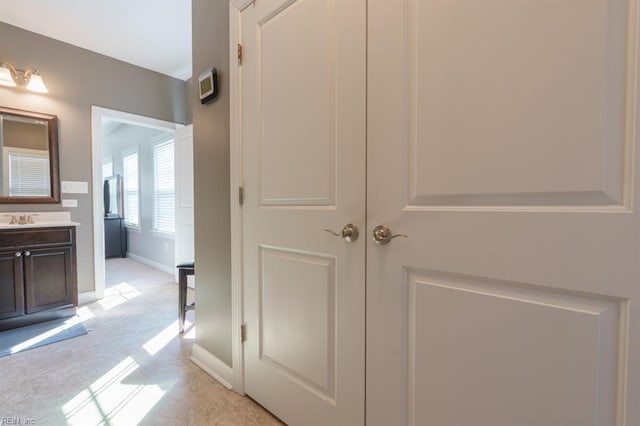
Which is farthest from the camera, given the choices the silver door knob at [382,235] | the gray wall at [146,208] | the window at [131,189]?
the window at [131,189]

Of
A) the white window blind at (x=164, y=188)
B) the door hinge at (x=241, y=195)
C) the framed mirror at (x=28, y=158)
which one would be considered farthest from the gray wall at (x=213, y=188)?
the white window blind at (x=164, y=188)

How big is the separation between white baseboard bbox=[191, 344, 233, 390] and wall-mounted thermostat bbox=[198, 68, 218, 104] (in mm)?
1591

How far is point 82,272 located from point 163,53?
254 centimetres

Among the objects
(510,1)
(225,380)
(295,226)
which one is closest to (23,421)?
(225,380)

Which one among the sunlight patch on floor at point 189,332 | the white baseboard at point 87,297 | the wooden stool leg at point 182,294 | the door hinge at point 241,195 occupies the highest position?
the door hinge at point 241,195

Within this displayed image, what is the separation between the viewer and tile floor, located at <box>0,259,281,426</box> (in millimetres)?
1447

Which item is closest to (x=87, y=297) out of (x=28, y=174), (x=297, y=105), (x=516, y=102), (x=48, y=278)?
(x=48, y=278)

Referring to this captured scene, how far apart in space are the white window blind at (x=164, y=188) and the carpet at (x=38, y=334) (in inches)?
72.4

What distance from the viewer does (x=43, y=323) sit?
2.63m

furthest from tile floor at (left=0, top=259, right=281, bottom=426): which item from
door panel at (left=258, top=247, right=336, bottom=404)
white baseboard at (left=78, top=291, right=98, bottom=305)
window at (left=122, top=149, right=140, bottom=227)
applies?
window at (left=122, top=149, right=140, bottom=227)

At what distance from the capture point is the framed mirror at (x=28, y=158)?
9.04 ft

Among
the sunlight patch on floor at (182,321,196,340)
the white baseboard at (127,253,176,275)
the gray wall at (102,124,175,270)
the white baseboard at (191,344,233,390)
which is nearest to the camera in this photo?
the white baseboard at (191,344,233,390)

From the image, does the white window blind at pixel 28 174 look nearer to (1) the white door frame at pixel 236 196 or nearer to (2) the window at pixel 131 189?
(2) the window at pixel 131 189

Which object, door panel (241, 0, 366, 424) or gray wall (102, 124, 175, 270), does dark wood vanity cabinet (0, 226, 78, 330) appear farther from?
door panel (241, 0, 366, 424)
